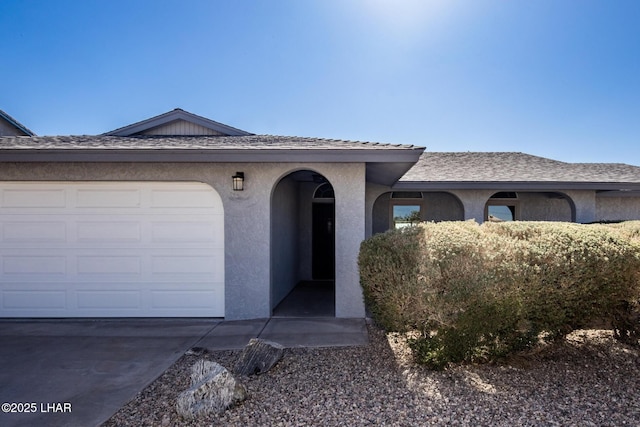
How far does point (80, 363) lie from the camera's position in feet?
14.7

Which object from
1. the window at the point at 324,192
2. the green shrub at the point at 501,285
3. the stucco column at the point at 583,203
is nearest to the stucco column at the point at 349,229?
the green shrub at the point at 501,285

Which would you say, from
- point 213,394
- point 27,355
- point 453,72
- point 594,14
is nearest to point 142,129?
point 27,355

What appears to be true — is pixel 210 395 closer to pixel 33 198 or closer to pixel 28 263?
pixel 28 263

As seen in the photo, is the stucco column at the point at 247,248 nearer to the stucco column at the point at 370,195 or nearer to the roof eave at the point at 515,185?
the stucco column at the point at 370,195

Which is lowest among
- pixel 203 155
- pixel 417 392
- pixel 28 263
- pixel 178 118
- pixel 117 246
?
pixel 417 392

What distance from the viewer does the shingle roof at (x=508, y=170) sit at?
1040 centimetres

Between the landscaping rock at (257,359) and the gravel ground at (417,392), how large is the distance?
12 centimetres

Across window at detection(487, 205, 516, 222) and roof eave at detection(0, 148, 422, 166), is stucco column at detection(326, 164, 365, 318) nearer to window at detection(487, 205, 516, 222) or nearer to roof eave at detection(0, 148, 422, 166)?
roof eave at detection(0, 148, 422, 166)

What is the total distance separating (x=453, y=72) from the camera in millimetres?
11938

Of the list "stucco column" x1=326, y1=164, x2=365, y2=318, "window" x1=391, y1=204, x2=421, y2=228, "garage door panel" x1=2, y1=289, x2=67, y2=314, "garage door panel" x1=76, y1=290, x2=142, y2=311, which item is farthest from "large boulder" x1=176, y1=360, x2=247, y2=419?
"window" x1=391, y1=204, x2=421, y2=228

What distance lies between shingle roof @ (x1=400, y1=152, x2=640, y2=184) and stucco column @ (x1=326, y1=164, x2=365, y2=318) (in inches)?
181

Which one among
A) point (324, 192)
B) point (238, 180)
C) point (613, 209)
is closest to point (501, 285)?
point (238, 180)

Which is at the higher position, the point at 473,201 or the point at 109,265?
the point at 473,201

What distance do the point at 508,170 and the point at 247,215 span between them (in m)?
9.75
